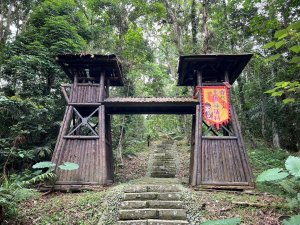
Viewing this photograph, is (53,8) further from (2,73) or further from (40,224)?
(40,224)

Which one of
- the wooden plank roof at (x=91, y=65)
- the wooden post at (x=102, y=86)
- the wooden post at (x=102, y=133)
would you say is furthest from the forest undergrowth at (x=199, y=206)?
the wooden plank roof at (x=91, y=65)

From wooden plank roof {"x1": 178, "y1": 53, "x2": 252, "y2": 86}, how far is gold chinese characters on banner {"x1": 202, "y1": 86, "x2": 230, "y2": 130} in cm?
90

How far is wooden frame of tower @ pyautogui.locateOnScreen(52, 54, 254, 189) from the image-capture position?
844cm

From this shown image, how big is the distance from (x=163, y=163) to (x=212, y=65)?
6.79 metres

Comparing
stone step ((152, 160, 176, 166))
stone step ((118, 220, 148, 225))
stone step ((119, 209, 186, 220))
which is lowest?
stone step ((118, 220, 148, 225))

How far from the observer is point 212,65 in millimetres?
9617

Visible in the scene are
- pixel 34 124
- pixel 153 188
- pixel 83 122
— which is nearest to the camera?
pixel 153 188

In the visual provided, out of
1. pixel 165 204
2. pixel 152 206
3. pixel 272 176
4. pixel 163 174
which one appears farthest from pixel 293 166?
pixel 163 174

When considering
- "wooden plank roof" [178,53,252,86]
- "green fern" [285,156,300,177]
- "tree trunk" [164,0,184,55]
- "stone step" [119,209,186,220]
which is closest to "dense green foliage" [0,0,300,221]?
"tree trunk" [164,0,184,55]

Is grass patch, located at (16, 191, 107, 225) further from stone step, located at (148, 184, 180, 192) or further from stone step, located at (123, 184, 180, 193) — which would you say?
stone step, located at (148, 184, 180, 192)

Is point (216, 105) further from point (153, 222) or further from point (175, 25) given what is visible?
point (175, 25)

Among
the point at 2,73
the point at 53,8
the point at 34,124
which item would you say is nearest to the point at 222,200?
the point at 34,124

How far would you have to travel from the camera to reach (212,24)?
17.9 metres

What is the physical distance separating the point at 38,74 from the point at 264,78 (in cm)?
1312
